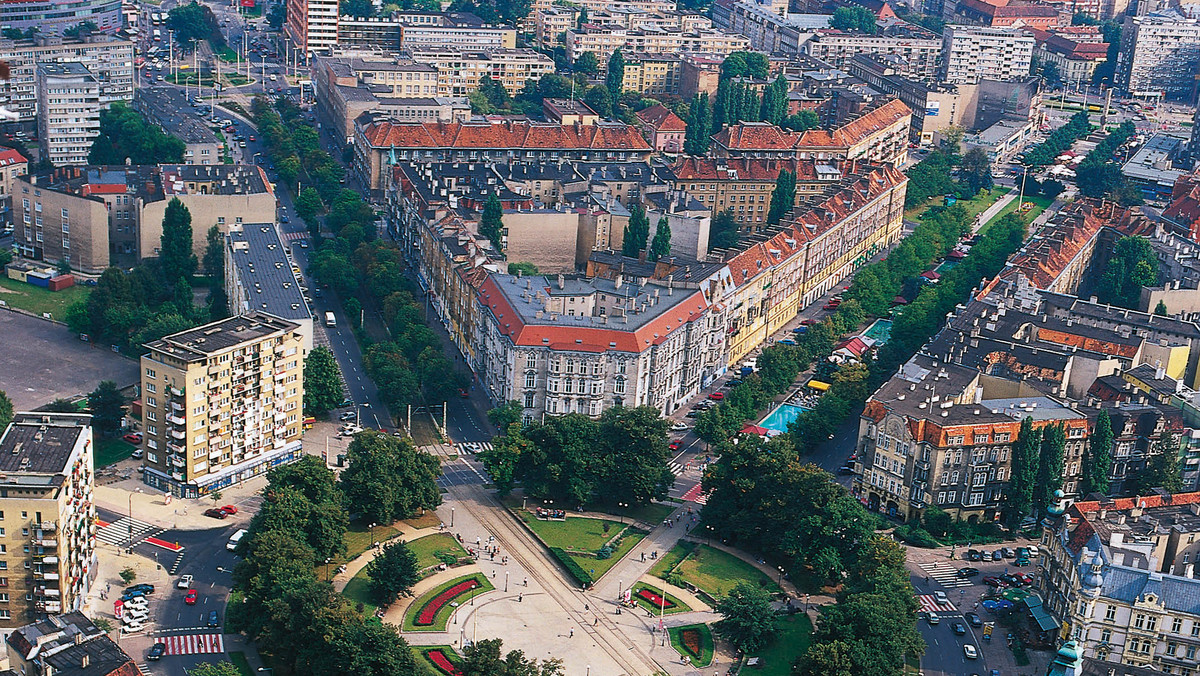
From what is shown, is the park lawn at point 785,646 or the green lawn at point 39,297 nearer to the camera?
the park lawn at point 785,646

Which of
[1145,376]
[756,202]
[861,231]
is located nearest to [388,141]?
[756,202]

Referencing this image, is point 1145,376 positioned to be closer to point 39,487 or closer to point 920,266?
point 920,266

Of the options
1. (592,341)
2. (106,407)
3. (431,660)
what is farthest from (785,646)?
(106,407)

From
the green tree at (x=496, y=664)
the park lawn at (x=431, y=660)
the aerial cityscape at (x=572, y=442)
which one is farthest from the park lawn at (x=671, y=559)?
the green tree at (x=496, y=664)

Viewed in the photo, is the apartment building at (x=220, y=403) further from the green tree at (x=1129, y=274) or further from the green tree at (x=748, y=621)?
the green tree at (x=1129, y=274)

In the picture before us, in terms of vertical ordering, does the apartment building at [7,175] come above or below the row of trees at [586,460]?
above
